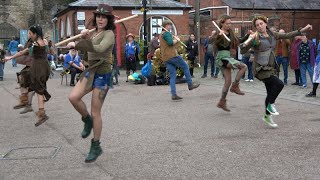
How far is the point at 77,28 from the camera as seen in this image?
25172 millimetres

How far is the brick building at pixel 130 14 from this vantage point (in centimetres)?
2477

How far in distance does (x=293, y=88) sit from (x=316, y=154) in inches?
317

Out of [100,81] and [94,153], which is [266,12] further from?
[94,153]

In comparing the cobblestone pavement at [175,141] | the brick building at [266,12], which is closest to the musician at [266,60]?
the cobblestone pavement at [175,141]

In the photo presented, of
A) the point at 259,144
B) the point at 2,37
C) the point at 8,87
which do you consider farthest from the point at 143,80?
the point at 2,37

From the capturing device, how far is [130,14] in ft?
84.5

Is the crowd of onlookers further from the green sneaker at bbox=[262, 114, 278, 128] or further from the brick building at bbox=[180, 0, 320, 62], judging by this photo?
the brick building at bbox=[180, 0, 320, 62]

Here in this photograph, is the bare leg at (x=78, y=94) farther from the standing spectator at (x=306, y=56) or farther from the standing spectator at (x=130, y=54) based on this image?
the standing spectator at (x=130, y=54)

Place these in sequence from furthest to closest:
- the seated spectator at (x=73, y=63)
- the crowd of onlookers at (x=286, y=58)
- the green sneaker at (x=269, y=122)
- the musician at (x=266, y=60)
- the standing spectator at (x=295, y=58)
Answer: the seated spectator at (x=73, y=63), the standing spectator at (x=295, y=58), the crowd of onlookers at (x=286, y=58), the musician at (x=266, y=60), the green sneaker at (x=269, y=122)

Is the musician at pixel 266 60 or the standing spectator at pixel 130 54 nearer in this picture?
the musician at pixel 266 60

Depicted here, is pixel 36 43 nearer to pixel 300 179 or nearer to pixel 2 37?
pixel 300 179

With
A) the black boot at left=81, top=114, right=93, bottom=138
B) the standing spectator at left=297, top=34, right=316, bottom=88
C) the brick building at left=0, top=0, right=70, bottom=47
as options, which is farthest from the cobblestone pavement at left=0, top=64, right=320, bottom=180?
the brick building at left=0, top=0, right=70, bottom=47

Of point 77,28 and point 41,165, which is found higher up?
point 77,28

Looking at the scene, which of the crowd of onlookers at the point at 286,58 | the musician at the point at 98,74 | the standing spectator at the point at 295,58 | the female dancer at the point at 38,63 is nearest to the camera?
the musician at the point at 98,74
